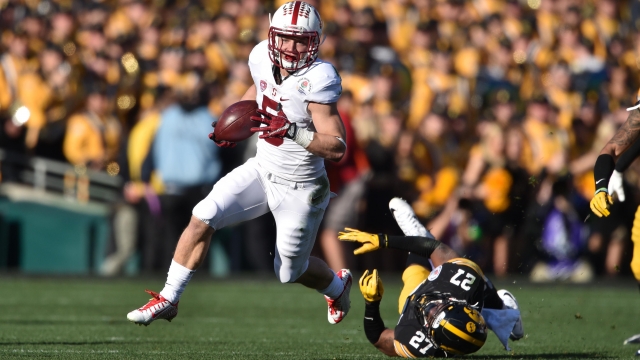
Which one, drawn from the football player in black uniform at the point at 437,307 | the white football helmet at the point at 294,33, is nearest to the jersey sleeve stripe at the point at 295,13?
the white football helmet at the point at 294,33

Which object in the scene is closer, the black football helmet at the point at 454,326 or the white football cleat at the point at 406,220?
the black football helmet at the point at 454,326

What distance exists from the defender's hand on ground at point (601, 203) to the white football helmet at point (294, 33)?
68.6 inches

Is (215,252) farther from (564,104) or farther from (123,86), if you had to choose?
(564,104)

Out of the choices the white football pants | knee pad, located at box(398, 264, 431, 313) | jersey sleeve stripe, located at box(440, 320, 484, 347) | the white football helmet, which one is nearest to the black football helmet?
jersey sleeve stripe, located at box(440, 320, 484, 347)

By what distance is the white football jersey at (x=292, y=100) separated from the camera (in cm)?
593

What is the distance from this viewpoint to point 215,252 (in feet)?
38.8

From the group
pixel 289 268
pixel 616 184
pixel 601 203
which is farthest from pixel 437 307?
pixel 616 184

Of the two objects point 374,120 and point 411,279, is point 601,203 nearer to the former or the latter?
point 411,279

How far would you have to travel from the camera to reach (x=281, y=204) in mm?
6219

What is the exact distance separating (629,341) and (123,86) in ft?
21.5

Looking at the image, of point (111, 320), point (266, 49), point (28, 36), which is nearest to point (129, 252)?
point (28, 36)

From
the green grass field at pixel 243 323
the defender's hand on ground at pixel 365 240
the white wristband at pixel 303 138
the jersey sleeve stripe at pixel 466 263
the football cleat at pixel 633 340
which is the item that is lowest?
the green grass field at pixel 243 323

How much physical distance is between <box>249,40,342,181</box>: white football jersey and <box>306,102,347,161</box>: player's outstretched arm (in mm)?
46

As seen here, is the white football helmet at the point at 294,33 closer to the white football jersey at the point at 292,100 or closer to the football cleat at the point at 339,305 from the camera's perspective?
Answer: the white football jersey at the point at 292,100
